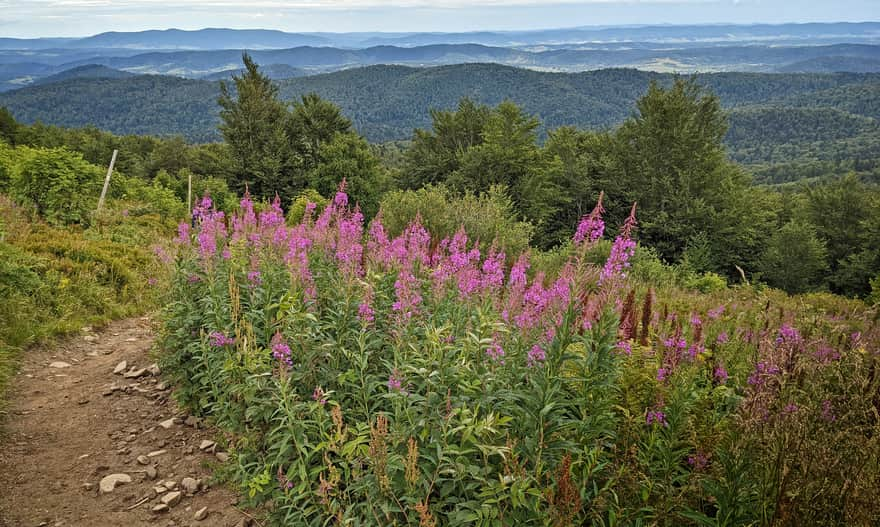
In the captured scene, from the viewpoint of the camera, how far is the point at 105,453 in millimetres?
4344

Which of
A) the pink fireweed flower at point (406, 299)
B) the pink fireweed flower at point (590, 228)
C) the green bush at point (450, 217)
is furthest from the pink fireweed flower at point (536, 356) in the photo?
the green bush at point (450, 217)

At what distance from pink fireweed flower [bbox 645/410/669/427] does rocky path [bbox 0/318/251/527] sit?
2537mm

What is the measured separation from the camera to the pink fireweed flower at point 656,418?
2734 mm

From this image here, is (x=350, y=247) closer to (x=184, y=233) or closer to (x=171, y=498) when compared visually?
(x=184, y=233)

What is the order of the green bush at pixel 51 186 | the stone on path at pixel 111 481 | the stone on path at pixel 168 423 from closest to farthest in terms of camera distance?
the stone on path at pixel 111 481 < the stone on path at pixel 168 423 < the green bush at pixel 51 186

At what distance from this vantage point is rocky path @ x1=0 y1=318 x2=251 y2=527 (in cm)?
362

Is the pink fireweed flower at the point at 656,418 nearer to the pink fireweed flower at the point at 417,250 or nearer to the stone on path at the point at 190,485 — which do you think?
the pink fireweed flower at the point at 417,250

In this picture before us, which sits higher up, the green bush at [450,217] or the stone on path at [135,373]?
the green bush at [450,217]

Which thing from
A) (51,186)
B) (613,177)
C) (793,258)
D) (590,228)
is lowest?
(793,258)

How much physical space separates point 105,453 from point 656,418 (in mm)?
4244

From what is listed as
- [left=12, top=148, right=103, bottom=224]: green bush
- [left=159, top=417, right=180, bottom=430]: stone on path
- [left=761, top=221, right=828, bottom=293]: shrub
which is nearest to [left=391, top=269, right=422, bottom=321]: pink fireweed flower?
[left=159, top=417, right=180, bottom=430]: stone on path

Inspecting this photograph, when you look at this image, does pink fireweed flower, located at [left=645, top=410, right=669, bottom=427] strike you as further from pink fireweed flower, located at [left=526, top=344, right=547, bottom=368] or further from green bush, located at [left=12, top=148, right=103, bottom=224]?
green bush, located at [left=12, top=148, right=103, bottom=224]

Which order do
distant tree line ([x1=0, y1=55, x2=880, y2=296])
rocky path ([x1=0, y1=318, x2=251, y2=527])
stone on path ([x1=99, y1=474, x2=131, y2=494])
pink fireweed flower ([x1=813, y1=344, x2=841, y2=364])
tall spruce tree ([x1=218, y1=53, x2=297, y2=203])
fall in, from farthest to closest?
tall spruce tree ([x1=218, y1=53, x2=297, y2=203]) < distant tree line ([x1=0, y1=55, x2=880, y2=296]) < stone on path ([x1=99, y1=474, x2=131, y2=494]) < rocky path ([x1=0, y1=318, x2=251, y2=527]) < pink fireweed flower ([x1=813, y1=344, x2=841, y2=364])

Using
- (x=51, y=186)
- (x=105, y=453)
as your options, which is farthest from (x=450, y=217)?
(x=105, y=453)
